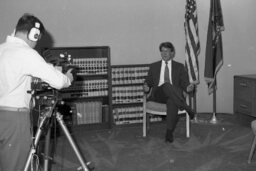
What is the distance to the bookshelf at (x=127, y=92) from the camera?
6027 mm

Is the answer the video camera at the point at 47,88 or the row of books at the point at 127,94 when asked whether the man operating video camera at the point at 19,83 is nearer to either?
the video camera at the point at 47,88

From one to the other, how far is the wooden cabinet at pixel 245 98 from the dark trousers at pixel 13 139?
4111 mm

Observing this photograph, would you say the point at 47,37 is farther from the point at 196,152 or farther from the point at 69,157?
the point at 196,152

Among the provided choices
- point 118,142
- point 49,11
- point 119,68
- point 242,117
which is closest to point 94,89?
point 119,68

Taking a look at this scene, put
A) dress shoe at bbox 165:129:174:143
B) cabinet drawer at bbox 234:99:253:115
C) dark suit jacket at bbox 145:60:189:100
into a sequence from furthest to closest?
cabinet drawer at bbox 234:99:253:115 < dark suit jacket at bbox 145:60:189:100 < dress shoe at bbox 165:129:174:143

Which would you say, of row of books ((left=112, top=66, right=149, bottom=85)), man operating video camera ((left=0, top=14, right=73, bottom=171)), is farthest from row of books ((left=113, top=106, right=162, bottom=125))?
man operating video camera ((left=0, top=14, right=73, bottom=171))

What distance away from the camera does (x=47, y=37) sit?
19.1ft

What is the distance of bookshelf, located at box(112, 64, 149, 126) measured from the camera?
237 inches

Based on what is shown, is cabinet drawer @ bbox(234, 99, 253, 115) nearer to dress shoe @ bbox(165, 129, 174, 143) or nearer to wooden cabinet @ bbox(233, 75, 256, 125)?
wooden cabinet @ bbox(233, 75, 256, 125)

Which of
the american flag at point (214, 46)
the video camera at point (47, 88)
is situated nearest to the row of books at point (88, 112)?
the american flag at point (214, 46)

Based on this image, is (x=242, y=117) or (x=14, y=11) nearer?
(x=14, y=11)

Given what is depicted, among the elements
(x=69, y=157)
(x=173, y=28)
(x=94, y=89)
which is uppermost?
(x=173, y=28)

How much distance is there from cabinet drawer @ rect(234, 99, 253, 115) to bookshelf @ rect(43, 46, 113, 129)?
7.25ft

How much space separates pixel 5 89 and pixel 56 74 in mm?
397
